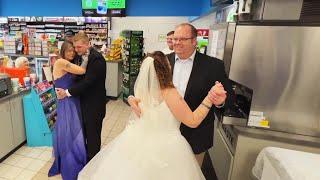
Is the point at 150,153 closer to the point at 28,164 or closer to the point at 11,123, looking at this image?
the point at 28,164

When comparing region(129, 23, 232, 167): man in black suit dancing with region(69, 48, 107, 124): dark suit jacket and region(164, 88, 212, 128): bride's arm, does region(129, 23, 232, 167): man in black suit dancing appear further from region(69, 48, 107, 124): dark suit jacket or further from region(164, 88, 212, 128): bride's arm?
region(69, 48, 107, 124): dark suit jacket

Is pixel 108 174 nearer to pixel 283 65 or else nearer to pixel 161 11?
pixel 283 65

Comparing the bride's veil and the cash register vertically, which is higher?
the bride's veil

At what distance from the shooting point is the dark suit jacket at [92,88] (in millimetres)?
2455

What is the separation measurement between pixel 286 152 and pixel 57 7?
26.5 ft

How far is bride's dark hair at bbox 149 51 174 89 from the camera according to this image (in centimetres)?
151

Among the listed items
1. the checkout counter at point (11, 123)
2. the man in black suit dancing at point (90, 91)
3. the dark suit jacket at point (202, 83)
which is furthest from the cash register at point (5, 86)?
the dark suit jacket at point (202, 83)

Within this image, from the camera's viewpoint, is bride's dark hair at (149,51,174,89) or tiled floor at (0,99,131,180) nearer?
bride's dark hair at (149,51,174,89)

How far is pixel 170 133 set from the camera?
1650 millimetres

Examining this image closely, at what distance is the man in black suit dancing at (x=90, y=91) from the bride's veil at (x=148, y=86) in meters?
1.04

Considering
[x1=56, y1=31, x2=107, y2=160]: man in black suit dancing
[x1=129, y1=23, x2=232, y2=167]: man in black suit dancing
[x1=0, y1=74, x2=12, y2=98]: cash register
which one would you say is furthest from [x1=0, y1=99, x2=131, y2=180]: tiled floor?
[x1=129, y1=23, x2=232, y2=167]: man in black suit dancing

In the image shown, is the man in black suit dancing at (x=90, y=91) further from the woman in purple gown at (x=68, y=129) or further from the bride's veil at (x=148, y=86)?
the bride's veil at (x=148, y=86)

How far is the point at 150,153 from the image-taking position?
1.56 metres

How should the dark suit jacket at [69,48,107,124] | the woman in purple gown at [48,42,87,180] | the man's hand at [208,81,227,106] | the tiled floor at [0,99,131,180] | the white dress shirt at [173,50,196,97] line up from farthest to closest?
the tiled floor at [0,99,131,180]
the woman in purple gown at [48,42,87,180]
the dark suit jacket at [69,48,107,124]
the white dress shirt at [173,50,196,97]
the man's hand at [208,81,227,106]
